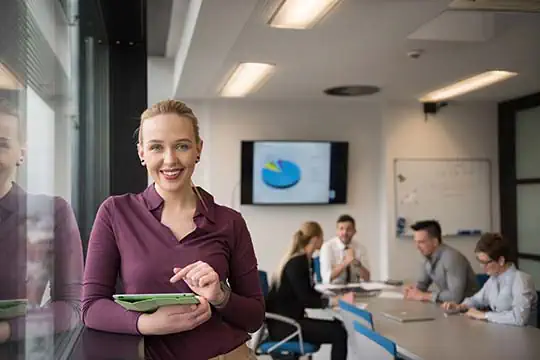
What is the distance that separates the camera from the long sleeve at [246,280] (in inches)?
65.0

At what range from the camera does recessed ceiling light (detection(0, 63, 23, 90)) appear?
1.22m

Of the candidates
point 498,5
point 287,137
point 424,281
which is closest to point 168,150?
point 498,5

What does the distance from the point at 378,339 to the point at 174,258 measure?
6.06ft

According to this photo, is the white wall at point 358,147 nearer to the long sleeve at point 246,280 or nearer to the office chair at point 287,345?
the office chair at point 287,345

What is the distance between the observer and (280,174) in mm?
6922

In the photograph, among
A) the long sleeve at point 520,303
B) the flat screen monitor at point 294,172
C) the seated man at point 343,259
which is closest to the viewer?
the long sleeve at point 520,303

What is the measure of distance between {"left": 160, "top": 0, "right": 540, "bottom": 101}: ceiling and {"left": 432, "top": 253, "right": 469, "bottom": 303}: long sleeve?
5.30 ft

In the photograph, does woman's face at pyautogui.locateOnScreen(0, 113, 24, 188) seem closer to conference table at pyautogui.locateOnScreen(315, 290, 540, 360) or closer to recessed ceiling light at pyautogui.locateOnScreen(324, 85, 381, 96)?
conference table at pyautogui.locateOnScreen(315, 290, 540, 360)

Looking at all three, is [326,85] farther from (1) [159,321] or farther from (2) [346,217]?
(1) [159,321]

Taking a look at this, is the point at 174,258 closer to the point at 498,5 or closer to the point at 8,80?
the point at 8,80

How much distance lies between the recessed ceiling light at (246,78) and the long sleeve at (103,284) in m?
3.74

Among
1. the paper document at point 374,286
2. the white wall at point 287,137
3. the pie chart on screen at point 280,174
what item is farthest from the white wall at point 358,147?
the paper document at point 374,286

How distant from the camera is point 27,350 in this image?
4.99 ft

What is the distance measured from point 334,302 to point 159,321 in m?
3.83
